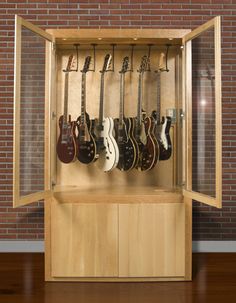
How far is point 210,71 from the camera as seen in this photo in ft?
10.4

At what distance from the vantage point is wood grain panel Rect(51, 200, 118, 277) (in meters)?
3.35

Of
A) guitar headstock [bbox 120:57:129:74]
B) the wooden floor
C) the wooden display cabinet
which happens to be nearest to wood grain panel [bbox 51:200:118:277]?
the wooden display cabinet

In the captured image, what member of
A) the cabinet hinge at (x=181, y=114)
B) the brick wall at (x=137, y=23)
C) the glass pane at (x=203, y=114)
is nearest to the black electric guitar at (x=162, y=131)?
the cabinet hinge at (x=181, y=114)

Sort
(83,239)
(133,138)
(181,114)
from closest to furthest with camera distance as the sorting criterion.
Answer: (83,239) < (181,114) < (133,138)

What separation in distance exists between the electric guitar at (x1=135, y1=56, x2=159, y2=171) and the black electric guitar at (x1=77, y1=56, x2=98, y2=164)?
0.35 m

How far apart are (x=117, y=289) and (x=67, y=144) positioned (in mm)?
1144

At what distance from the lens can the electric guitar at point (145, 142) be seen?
A: 143 inches

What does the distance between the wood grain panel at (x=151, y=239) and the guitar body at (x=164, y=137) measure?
49 centimetres

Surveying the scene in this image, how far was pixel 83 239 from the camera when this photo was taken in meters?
3.36

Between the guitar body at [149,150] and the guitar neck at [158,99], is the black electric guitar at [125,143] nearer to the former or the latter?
the guitar body at [149,150]

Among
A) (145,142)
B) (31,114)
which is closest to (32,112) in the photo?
(31,114)

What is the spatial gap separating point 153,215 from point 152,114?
34.6 inches

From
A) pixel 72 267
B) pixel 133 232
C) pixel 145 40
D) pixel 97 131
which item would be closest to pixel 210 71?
pixel 145 40

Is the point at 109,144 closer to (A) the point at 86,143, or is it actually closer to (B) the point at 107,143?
(B) the point at 107,143
